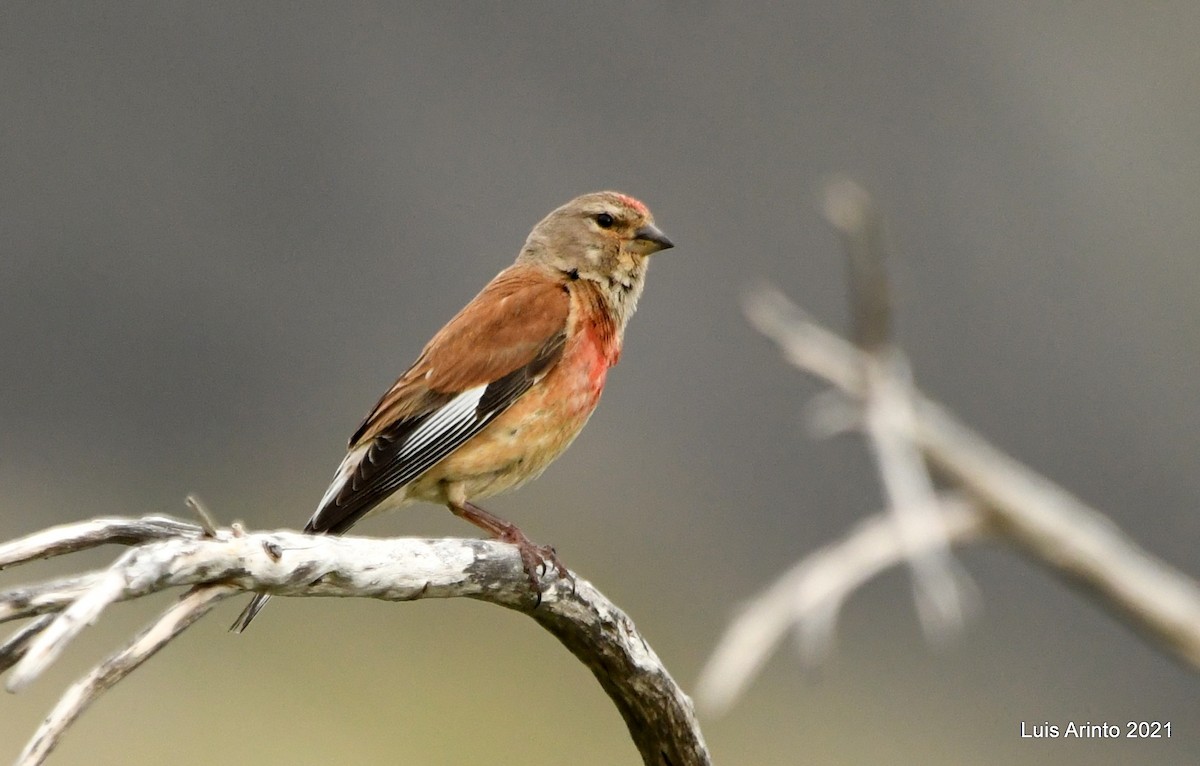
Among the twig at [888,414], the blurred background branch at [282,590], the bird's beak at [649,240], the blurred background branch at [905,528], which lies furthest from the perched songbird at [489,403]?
the twig at [888,414]

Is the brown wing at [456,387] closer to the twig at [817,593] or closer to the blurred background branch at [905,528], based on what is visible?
the blurred background branch at [905,528]

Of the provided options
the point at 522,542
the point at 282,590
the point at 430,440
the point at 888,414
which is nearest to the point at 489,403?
the point at 430,440

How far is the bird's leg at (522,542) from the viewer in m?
3.40

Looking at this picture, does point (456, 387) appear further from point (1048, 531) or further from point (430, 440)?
point (1048, 531)

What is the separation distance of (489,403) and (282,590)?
Answer: 1.84m

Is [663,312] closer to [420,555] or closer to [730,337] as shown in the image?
[730,337]

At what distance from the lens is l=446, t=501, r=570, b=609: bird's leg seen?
3.40 m

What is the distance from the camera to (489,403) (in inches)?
176

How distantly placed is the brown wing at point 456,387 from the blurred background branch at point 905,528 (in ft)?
2.69

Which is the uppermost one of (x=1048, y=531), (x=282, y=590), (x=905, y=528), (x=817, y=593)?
(x=1048, y=531)

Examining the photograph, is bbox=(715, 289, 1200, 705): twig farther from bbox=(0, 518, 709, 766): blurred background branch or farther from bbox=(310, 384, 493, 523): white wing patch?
bbox=(310, 384, 493, 523): white wing patch

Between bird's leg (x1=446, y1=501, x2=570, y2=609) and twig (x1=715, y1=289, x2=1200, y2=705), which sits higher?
twig (x1=715, y1=289, x2=1200, y2=705)

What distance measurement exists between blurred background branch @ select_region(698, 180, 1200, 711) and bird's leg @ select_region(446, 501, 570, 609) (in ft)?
1.38

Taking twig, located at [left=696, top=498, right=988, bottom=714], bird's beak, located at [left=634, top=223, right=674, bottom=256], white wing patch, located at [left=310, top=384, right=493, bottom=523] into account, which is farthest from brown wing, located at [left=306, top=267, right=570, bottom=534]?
twig, located at [left=696, top=498, right=988, bottom=714]
